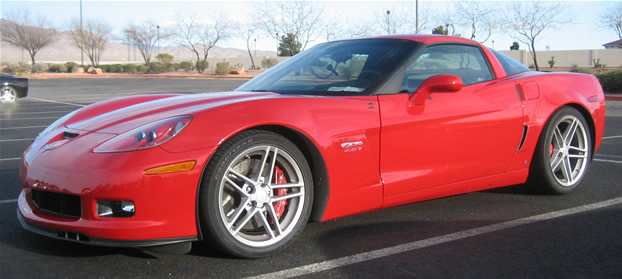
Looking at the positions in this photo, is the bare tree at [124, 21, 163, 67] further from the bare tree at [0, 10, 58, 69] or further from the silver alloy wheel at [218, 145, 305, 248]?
the silver alloy wheel at [218, 145, 305, 248]

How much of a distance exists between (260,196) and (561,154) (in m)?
2.74

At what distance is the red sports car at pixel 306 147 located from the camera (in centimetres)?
269

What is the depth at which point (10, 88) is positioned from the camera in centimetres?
1805

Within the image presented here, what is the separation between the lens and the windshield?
3.66 metres

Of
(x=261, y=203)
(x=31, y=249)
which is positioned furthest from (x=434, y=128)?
(x=31, y=249)

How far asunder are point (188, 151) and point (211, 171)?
154 mm

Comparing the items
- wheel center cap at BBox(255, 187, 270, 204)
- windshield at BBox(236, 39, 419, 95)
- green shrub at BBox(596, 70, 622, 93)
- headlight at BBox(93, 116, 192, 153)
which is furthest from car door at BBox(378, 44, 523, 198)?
green shrub at BBox(596, 70, 622, 93)

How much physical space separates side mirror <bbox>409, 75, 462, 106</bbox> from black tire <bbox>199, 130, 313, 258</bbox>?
0.93 m

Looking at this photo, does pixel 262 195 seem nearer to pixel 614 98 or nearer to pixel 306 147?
pixel 306 147

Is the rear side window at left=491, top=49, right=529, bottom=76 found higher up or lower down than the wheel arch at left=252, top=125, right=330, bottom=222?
higher up

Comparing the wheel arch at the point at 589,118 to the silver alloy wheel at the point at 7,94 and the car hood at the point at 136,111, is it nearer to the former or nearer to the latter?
the car hood at the point at 136,111

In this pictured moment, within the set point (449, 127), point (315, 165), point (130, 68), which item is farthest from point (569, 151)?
point (130, 68)

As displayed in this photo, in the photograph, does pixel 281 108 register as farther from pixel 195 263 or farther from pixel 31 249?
pixel 31 249

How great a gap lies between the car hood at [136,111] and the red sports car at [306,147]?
17 millimetres
